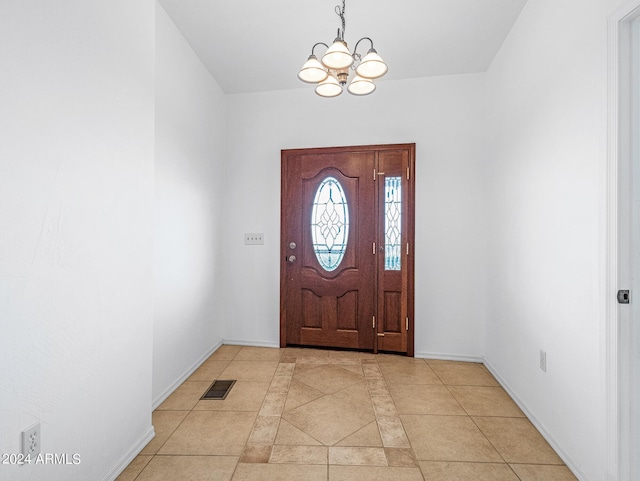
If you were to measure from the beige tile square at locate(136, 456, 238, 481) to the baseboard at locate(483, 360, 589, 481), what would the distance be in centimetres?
166

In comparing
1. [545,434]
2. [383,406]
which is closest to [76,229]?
[383,406]

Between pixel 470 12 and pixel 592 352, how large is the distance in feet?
7.38

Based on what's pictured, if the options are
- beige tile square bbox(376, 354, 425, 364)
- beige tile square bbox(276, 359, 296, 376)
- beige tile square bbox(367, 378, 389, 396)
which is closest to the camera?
beige tile square bbox(367, 378, 389, 396)

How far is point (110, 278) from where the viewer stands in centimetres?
149

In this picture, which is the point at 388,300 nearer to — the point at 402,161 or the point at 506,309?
the point at 506,309

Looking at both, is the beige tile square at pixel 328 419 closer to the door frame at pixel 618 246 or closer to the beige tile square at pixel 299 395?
the beige tile square at pixel 299 395

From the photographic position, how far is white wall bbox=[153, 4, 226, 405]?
7.27 ft

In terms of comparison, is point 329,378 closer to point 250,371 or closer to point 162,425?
point 250,371

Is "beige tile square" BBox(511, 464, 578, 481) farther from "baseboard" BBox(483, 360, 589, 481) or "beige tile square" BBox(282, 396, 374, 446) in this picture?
"beige tile square" BBox(282, 396, 374, 446)

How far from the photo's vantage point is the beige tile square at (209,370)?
258 cm

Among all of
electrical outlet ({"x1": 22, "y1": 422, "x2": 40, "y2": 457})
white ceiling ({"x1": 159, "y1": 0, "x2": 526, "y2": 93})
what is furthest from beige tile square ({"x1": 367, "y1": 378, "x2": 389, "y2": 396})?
white ceiling ({"x1": 159, "y1": 0, "x2": 526, "y2": 93})

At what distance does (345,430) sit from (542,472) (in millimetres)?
998

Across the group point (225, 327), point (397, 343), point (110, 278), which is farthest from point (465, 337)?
point (110, 278)

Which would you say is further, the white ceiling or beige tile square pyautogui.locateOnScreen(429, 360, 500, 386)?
beige tile square pyautogui.locateOnScreen(429, 360, 500, 386)
